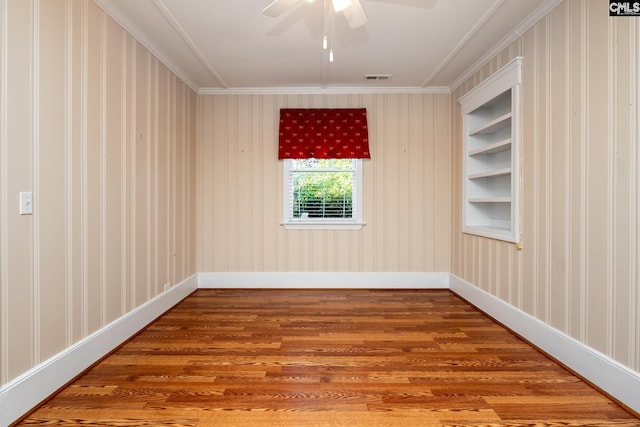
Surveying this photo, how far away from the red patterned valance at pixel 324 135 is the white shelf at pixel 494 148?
4.32ft

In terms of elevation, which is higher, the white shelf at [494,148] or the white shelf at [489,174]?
the white shelf at [494,148]

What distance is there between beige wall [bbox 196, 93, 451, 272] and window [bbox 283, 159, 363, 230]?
0.39ft

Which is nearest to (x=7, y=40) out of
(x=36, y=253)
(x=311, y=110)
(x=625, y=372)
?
(x=36, y=253)

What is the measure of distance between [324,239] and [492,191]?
2186 millimetres

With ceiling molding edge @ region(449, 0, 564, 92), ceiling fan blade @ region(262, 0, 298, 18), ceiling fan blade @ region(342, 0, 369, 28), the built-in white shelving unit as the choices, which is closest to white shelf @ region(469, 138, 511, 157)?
the built-in white shelving unit

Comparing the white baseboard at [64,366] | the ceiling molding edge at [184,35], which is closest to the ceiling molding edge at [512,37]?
the ceiling molding edge at [184,35]

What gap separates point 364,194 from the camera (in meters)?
4.72

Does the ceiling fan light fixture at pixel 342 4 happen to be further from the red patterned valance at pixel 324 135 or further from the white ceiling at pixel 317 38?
the red patterned valance at pixel 324 135

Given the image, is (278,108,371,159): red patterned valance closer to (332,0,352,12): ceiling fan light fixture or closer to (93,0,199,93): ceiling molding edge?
(93,0,199,93): ceiling molding edge

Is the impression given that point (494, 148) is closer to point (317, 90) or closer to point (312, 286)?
point (317, 90)

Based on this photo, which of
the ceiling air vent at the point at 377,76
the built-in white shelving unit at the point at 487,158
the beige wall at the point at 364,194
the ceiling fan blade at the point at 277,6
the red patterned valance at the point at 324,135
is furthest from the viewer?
the beige wall at the point at 364,194

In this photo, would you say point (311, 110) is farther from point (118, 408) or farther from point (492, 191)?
point (118, 408)

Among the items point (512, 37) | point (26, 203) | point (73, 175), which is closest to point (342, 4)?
point (512, 37)

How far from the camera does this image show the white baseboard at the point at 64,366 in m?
1.82
